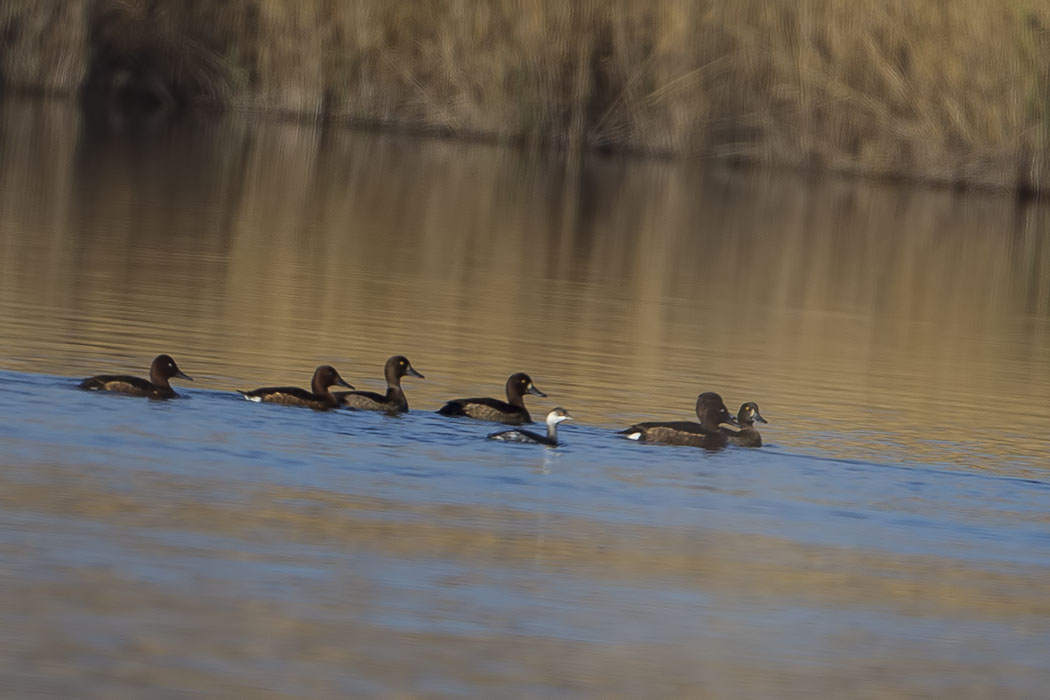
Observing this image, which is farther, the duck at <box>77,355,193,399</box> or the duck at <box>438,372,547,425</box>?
the duck at <box>438,372,547,425</box>

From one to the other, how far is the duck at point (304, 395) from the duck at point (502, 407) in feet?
1.93

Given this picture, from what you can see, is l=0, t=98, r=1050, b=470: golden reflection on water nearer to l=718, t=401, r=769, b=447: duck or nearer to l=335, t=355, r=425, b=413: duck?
l=718, t=401, r=769, b=447: duck

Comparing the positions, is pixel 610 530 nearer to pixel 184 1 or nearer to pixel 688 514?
pixel 688 514

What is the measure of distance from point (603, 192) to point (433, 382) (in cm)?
1509

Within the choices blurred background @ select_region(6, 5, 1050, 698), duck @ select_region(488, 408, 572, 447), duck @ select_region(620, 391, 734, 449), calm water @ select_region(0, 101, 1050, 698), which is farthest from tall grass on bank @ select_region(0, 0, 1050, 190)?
duck @ select_region(488, 408, 572, 447)

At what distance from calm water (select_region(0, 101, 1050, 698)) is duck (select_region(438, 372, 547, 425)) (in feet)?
0.39

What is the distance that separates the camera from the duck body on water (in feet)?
32.8

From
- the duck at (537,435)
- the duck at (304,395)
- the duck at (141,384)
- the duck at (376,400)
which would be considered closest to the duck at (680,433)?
the duck at (537,435)

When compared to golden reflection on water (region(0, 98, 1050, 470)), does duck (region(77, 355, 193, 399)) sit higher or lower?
lower

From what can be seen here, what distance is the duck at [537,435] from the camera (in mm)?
9844

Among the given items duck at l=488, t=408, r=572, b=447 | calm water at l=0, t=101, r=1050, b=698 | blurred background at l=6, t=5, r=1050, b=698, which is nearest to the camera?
calm water at l=0, t=101, r=1050, b=698

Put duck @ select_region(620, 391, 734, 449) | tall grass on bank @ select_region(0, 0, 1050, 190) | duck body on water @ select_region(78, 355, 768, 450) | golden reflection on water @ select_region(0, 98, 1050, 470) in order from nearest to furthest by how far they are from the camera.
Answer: duck body on water @ select_region(78, 355, 768, 450) → duck @ select_region(620, 391, 734, 449) → golden reflection on water @ select_region(0, 98, 1050, 470) → tall grass on bank @ select_region(0, 0, 1050, 190)

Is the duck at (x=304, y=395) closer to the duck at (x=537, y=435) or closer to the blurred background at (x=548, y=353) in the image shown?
the blurred background at (x=548, y=353)

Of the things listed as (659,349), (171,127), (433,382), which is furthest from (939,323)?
(171,127)
